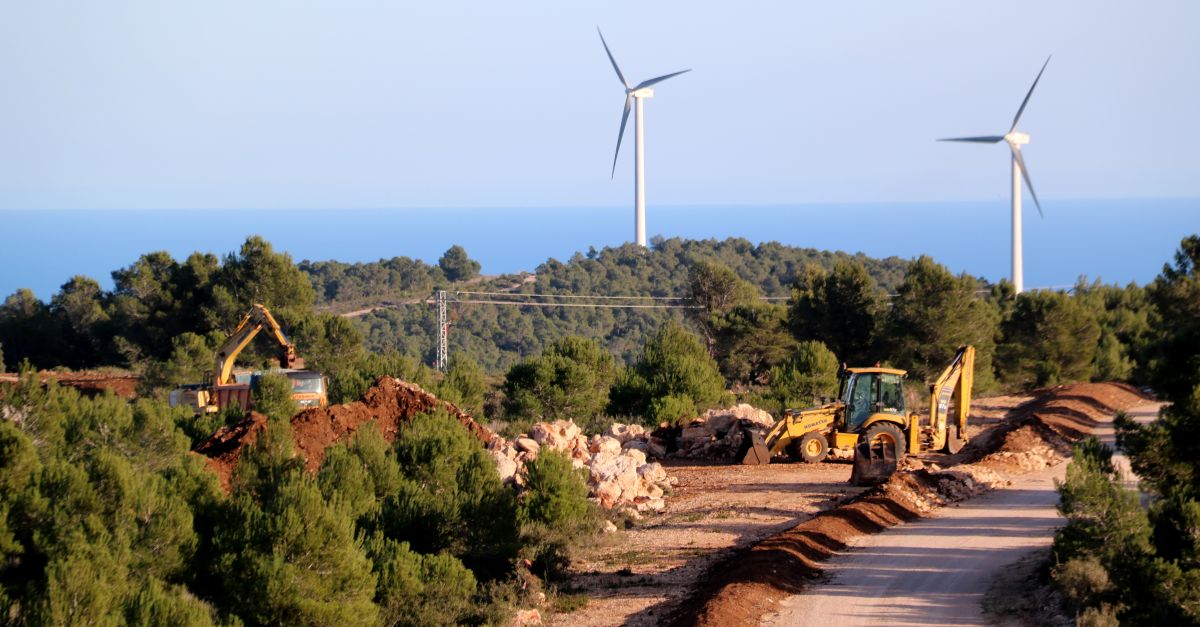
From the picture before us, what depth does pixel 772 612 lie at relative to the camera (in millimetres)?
15188

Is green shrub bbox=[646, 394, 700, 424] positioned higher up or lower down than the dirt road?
lower down

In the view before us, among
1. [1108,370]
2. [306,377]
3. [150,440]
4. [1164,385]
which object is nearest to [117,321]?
[306,377]

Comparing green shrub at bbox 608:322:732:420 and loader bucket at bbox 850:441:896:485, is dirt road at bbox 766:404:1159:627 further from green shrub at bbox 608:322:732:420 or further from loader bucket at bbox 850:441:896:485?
green shrub at bbox 608:322:732:420

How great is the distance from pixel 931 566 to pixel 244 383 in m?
23.6

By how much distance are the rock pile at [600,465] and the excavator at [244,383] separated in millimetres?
7366

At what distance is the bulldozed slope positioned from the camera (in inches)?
610

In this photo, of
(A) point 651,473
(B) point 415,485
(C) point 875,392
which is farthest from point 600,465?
(C) point 875,392

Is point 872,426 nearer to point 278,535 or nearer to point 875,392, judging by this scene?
point 875,392

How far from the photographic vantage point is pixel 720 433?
30719 millimetres

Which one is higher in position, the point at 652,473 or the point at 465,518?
the point at 465,518

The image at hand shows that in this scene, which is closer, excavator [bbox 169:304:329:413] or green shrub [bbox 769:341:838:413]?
excavator [bbox 169:304:329:413]

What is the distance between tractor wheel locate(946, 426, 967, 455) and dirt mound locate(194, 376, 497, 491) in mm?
10157

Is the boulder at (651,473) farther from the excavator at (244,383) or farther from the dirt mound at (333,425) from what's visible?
the excavator at (244,383)

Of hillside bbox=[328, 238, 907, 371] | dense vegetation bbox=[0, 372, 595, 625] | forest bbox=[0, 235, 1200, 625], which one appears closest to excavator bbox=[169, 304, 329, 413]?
forest bbox=[0, 235, 1200, 625]
